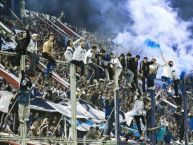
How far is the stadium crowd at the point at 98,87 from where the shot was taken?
19.7 m

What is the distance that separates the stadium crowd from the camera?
19.7 m

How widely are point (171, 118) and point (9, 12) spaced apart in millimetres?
25964

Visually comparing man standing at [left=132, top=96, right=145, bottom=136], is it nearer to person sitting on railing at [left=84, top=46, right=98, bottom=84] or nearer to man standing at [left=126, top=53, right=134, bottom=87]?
man standing at [left=126, top=53, right=134, bottom=87]

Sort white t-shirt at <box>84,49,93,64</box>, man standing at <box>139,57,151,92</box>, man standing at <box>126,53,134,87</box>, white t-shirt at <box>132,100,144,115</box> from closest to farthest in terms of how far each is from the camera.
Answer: white t-shirt at <box>84,49,93,64</box> → white t-shirt at <box>132,100,144,115</box> → man standing at <box>126,53,134,87</box> → man standing at <box>139,57,151,92</box>

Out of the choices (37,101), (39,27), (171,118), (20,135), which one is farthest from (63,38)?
(20,135)

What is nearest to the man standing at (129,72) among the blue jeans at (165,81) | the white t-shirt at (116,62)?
the white t-shirt at (116,62)

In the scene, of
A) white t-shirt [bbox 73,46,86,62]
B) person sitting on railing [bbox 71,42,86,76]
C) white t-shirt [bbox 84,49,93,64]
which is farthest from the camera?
white t-shirt [bbox 84,49,93,64]

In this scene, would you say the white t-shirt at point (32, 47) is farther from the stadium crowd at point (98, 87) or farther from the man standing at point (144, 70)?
the man standing at point (144, 70)

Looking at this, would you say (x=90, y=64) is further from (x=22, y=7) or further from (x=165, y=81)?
(x=22, y=7)

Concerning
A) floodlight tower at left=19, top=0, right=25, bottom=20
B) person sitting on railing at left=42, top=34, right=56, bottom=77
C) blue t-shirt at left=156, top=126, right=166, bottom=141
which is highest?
floodlight tower at left=19, top=0, right=25, bottom=20

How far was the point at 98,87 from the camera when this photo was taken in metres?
25.2

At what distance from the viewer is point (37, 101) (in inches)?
944

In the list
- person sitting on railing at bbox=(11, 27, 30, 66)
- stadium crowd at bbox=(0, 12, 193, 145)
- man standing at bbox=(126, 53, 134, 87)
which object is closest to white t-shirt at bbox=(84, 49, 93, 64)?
stadium crowd at bbox=(0, 12, 193, 145)

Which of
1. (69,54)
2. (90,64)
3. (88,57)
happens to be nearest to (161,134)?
(90,64)
